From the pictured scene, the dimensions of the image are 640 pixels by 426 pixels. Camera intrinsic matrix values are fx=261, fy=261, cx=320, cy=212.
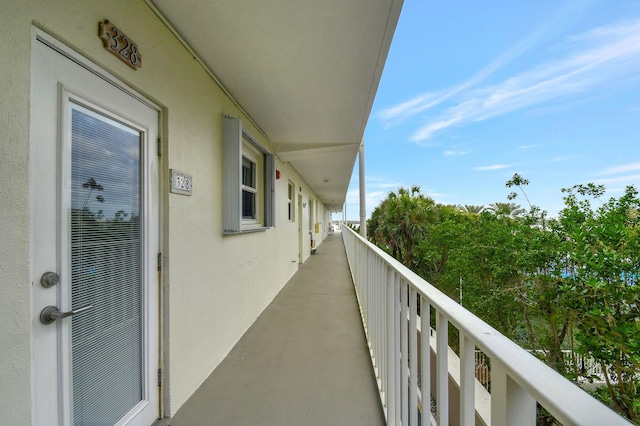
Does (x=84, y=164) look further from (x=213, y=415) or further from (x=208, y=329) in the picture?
(x=213, y=415)

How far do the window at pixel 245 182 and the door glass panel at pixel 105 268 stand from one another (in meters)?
0.91

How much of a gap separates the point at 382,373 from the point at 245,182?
2482 millimetres

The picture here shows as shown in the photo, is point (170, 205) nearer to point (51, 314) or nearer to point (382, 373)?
point (51, 314)

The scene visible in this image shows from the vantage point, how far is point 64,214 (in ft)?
3.56

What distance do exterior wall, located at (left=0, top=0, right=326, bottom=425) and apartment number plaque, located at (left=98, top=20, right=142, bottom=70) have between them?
0.10ft

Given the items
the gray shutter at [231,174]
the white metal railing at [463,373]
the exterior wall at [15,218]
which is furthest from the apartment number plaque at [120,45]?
the white metal railing at [463,373]

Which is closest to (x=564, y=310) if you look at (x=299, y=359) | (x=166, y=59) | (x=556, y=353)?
(x=556, y=353)

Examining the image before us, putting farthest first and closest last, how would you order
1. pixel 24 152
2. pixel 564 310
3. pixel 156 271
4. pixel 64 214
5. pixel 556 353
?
1. pixel 556 353
2. pixel 564 310
3. pixel 156 271
4. pixel 64 214
5. pixel 24 152

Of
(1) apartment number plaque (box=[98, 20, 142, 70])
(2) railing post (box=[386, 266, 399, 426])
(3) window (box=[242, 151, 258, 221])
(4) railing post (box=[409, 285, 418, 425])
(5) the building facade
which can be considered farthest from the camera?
(3) window (box=[242, 151, 258, 221])

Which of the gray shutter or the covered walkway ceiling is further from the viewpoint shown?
the gray shutter

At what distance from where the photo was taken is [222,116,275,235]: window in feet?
7.87

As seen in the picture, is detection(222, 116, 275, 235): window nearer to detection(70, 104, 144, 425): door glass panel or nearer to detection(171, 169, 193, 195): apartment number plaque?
detection(171, 169, 193, 195): apartment number plaque

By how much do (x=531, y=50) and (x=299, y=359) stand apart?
12.6 meters

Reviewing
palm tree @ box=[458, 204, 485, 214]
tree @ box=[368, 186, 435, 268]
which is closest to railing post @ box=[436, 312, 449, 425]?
tree @ box=[368, 186, 435, 268]
